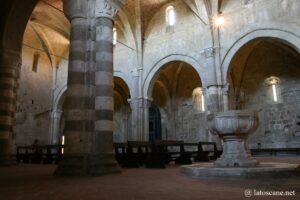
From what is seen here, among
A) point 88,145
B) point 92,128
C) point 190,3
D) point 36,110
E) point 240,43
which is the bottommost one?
point 88,145

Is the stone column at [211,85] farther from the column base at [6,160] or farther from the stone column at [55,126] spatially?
the stone column at [55,126]

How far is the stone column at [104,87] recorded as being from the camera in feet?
22.1

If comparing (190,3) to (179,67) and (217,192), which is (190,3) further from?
(217,192)

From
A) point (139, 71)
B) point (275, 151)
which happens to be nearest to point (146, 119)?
point (139, 71)

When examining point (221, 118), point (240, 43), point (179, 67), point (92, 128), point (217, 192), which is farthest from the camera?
point (179, 67)

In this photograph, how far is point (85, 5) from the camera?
292 inches

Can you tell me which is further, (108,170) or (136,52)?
(136,52)

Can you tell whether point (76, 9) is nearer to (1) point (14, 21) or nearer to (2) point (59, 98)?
(1) point (14, 21)

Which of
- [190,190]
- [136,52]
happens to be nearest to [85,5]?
[190,190]

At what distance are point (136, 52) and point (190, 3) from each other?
4.92 m

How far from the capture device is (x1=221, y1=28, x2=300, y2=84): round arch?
40.7ft

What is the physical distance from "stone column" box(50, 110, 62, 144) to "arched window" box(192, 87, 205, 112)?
11.7 m

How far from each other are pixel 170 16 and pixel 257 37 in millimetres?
6544

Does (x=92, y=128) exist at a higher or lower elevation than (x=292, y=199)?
higher
